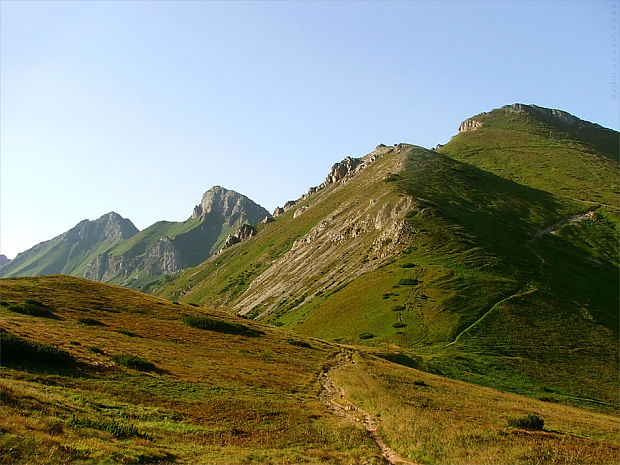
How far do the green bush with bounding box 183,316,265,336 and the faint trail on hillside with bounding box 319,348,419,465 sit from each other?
16267mm

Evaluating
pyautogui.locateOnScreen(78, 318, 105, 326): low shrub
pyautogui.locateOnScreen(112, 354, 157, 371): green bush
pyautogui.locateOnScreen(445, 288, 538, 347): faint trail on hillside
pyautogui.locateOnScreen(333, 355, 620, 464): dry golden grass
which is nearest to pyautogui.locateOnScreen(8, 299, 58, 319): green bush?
pyautogui.locateOnScreen(78, 318, 105, 326): low shrub

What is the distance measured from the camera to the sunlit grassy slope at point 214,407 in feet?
57.3

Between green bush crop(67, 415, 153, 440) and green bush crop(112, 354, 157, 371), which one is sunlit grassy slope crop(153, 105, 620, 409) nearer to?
green bush crop(112, 354, 157, 371)

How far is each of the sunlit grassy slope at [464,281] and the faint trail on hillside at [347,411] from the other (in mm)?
22594

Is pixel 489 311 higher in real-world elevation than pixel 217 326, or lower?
higher

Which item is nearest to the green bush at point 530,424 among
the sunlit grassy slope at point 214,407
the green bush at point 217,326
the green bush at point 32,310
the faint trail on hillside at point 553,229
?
the sunlit grassy slope at point 214,407

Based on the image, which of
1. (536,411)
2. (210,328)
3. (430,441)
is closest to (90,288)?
(210,328)

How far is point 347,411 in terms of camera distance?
1188 inches

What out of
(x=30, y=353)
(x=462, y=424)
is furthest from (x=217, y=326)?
(x=462, y=424)

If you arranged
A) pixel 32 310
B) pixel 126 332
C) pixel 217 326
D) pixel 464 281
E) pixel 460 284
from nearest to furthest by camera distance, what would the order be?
pixel 126 332 → pixel 32 310 → pixel 217 326 → pixel 460 284 → pixel 464 281

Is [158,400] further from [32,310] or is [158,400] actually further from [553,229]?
[553,229]

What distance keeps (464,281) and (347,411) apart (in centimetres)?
5400

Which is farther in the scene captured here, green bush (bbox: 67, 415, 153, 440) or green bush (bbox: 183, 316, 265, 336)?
green bush (bbox: 183, 316, 265, 336)

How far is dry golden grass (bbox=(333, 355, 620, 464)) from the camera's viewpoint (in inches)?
835
